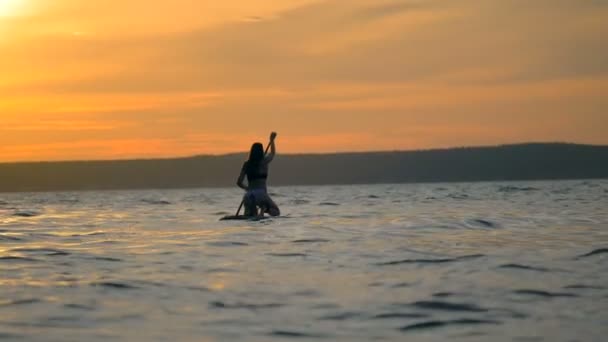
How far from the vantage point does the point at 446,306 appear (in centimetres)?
866

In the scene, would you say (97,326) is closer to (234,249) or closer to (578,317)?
(578,317)

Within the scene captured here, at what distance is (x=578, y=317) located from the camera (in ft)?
26.4

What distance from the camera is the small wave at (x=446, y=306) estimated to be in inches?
334

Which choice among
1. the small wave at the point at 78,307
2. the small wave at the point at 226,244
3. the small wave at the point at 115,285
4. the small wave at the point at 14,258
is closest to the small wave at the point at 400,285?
the small wave at the point at 115,285

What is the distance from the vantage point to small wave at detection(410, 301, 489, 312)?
8.48 metres

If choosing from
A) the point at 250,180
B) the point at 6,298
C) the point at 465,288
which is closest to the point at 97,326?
the point at 6,298

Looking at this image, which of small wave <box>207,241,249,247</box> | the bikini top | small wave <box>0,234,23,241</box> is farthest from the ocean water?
the bikini top

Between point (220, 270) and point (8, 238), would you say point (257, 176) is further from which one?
point (220, 270)

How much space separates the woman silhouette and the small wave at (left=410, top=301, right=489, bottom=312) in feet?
42.9

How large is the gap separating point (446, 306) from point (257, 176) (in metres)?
13.8

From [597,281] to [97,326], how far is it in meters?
5.91

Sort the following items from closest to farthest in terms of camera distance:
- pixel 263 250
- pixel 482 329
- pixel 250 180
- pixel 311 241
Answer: pixel 482 329 → pixel 263 250 → pixel 311 241 → pixel 250 180

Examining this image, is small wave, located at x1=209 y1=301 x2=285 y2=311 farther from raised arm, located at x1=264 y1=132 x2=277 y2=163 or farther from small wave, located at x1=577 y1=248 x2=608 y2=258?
raised arm, located at x1=264 y1=132 x2=277 y2=163

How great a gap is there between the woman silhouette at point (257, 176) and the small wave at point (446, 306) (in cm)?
1306
